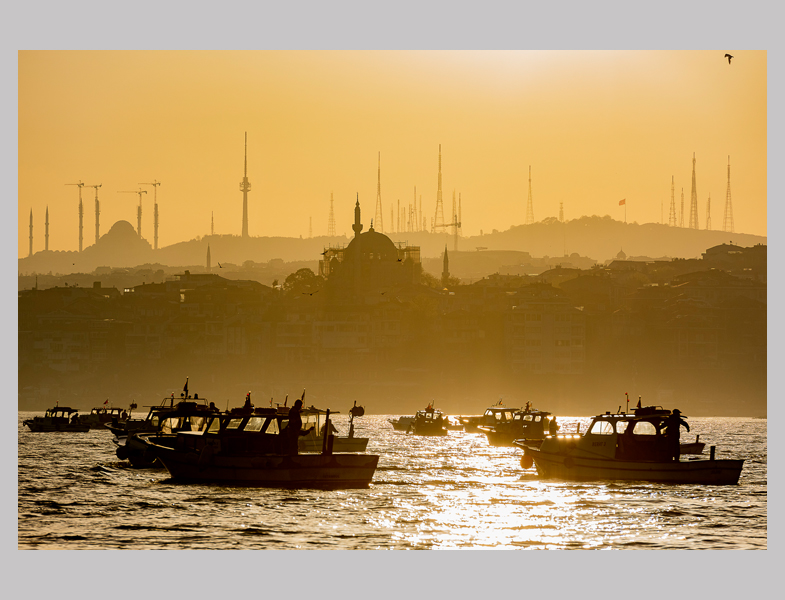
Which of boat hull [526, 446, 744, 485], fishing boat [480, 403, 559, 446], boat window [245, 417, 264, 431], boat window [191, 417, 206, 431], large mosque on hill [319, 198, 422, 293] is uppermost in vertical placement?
large mosque on hill [319, 198, 422, 293]

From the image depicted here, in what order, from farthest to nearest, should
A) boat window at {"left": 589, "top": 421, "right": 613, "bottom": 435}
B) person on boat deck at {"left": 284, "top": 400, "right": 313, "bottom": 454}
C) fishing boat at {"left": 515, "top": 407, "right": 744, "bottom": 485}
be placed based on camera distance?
boat window at {"left": 589, "top": 421, "right": 613, "bottom": 435}, fishing boat at {"left": 515, "top": 407, "right": 744, "bottom": 485}, person on boat deck at {"left": 284, "top": 400, "right": 313, "bottom": 454}

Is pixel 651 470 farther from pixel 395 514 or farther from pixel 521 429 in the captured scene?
pixel 521 429

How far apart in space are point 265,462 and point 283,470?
0.61m

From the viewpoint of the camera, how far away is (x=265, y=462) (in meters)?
36.8

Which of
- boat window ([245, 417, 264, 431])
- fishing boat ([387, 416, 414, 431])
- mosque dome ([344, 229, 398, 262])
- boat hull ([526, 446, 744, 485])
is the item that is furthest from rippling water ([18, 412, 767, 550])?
mosque dome ([344, 229, 398, 262])

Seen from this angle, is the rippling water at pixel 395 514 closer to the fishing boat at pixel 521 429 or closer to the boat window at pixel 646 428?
the boat window at pixel 646 428

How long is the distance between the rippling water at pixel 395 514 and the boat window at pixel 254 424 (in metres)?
2.04

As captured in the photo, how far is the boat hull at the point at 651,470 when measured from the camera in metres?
37.8

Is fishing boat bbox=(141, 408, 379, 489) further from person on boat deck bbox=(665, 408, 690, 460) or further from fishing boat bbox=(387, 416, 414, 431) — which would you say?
fishing boat bbox=(387, 416, 414, 431)

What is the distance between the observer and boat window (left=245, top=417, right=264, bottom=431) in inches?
1501

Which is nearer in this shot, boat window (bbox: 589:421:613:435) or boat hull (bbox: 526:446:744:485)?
boat hull (bbox: 526:446:744:485)

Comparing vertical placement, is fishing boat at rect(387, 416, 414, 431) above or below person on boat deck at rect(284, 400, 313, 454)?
below

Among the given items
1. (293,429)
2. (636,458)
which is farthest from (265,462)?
(636,458)

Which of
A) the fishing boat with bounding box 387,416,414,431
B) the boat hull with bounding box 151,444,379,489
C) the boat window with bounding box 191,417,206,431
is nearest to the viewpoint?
the boat hull with bounding box 151,444,379,489
